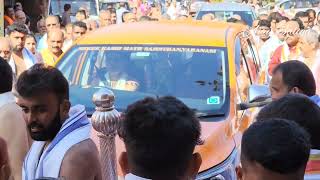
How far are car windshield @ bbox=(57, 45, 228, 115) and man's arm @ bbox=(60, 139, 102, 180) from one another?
2.35 meters

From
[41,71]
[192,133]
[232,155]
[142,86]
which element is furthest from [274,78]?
[192,133]

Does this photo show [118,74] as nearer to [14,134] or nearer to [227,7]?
[14,134]

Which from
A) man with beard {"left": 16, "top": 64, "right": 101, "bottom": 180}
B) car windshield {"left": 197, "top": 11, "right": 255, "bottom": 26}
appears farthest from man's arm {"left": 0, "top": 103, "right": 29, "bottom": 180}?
car windshield {"left": 197, "top": 11, "right": 255, "bottom": 26}

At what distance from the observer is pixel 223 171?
14.9 feet

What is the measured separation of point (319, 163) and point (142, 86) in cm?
275

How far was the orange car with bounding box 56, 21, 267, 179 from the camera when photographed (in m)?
5.29

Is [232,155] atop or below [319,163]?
below

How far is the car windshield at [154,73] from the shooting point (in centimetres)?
535

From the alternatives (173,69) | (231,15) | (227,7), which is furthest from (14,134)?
(227,7)

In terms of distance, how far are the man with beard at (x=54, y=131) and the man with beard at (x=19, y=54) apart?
4350 millimetres

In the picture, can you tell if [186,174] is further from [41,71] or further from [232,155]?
[232,155]

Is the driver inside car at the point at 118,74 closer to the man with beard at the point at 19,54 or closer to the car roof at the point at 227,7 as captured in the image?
the man with beard at the point at 19,54

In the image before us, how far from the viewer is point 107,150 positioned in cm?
279

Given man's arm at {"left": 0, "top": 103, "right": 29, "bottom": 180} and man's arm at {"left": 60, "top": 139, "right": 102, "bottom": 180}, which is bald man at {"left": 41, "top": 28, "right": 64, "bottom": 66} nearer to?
man's arm at {"left": 0, "top": 103, "right": 29, "bottom": 180}
